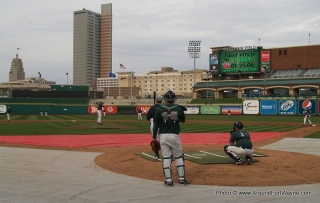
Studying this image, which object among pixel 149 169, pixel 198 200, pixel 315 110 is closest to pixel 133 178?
pixel 149 169

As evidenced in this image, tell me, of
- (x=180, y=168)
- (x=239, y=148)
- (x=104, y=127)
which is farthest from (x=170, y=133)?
(x=104, y=127)

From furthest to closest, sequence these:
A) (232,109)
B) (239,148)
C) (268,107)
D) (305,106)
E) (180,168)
→ (232,109) < (268,107) < (305,106) < (239,148) < (180,168)

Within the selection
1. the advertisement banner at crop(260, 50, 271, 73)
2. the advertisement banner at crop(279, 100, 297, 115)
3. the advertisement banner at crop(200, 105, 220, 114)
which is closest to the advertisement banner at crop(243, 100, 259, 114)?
the advertisement banner at crop(279, 100, 297, 115)

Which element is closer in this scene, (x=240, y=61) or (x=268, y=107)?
(x=268, y=107)

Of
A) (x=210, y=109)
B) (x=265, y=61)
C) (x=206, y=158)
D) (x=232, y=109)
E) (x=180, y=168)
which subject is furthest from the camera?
(x=265, y=61)

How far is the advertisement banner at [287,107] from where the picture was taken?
54500 mm

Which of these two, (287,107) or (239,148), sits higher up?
(239,148)

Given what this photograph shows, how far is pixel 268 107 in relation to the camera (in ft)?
184

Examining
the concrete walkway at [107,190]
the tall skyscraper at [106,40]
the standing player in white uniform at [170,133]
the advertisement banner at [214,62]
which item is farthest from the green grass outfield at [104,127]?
the tall skyscraper at [106,40]

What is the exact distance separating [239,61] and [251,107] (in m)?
24.0

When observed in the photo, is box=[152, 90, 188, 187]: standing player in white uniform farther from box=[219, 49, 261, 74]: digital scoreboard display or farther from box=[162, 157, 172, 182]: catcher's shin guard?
box=[219, 49, 261, 74]: digital scoreboard display

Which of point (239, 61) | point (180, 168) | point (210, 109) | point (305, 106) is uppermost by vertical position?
point (239, 61)

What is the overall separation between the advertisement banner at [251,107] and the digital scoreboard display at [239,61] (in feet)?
71.7

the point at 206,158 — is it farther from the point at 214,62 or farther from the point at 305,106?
the point at 214,62
